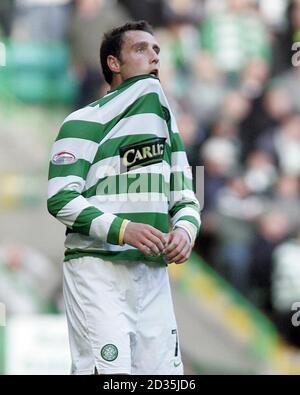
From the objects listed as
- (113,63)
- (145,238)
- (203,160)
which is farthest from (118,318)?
(203,160)

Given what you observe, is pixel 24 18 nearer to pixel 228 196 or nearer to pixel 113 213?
pixel 228 196

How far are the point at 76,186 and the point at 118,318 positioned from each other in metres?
0.46

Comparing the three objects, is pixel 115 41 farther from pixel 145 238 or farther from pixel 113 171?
pixel 145 238

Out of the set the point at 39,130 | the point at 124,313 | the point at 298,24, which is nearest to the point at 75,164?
the point at 124,313

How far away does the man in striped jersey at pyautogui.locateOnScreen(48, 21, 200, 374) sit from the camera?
3762mm

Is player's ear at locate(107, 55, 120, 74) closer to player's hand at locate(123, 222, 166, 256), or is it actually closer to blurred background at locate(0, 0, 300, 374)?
player's hand at locate(123, 222, 166, 256)

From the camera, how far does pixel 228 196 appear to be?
8422mm

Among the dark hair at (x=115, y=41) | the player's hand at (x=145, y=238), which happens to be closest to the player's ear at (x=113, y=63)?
the dark hair at (x=115, y=41)

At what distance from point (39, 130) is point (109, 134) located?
460 centimetres

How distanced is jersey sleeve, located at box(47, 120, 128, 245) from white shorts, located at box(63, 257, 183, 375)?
0.53ft

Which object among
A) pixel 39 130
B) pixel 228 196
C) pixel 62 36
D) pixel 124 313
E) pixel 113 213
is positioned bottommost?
pixel 124 313

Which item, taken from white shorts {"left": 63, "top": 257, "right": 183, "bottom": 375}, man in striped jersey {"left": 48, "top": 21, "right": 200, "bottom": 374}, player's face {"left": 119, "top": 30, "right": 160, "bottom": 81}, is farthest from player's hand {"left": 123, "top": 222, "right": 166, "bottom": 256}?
player's face {"left": 119, "top": 30, "right": 160, "bottom": 81}

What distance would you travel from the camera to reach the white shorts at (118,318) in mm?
3770

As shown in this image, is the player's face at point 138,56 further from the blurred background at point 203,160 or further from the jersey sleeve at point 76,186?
the blurred background at point 203,160
